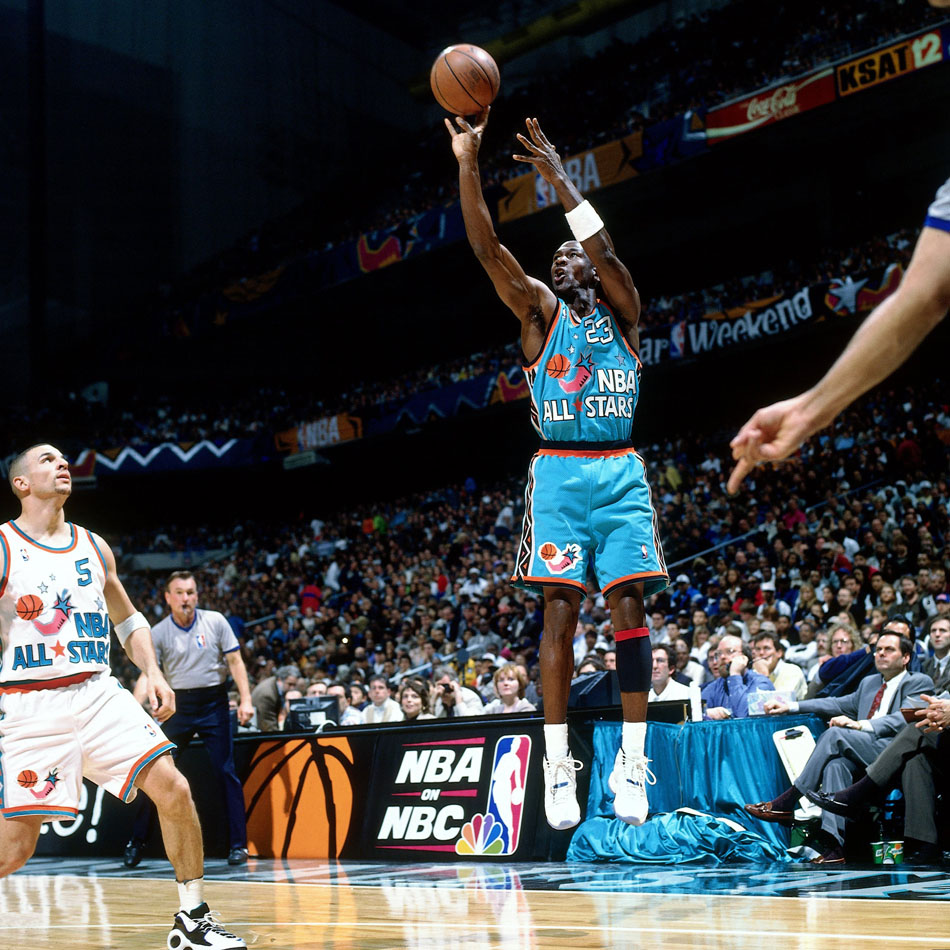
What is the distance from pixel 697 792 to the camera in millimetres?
6816

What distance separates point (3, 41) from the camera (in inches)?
1123

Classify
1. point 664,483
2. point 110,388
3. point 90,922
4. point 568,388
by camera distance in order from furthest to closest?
point 110,388 → point 664,483 → point 90,922 → point 568,388

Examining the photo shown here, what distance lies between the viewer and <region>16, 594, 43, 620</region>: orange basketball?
422 centimetres

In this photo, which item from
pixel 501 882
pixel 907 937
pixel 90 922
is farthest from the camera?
pixel 501 882

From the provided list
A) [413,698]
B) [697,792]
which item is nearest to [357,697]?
[413,698]

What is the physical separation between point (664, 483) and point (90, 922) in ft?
48.8

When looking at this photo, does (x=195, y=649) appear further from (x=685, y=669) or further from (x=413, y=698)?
(x=685, y=669)

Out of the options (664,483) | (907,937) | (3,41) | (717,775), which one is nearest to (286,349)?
(3,41)

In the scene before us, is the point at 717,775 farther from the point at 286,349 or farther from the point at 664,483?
the point at 286,349

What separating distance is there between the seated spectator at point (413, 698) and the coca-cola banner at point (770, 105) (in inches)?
522

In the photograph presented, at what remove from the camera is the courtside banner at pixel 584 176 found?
21.1 meters

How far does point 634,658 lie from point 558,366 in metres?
1.29

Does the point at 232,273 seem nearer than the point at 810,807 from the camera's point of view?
No

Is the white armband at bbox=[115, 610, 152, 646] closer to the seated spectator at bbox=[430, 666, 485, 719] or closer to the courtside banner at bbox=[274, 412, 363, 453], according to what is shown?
the seated spectator at bbox=[430, 666, 485, 719]
